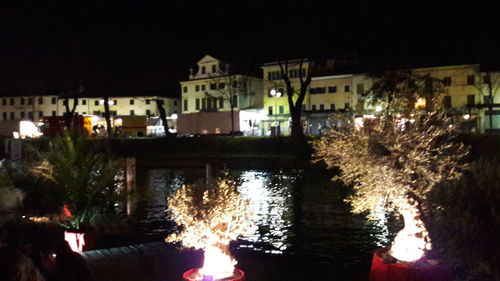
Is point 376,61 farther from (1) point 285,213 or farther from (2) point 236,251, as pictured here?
(2) point 236,251

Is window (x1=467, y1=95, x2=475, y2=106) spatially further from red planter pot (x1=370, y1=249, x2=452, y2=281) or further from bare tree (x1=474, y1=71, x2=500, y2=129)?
red planter pot (x1=370, y1=249, x2=452, y2=281)

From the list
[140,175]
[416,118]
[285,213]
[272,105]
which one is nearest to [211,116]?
[272,105]

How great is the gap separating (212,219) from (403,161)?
2708 millimetres

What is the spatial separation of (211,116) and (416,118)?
160ft

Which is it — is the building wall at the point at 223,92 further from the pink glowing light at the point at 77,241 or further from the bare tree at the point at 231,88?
the pink glowing light at the point at 77,241

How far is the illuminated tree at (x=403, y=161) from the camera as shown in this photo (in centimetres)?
655

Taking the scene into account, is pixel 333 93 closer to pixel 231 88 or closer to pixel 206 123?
pixel 231 88

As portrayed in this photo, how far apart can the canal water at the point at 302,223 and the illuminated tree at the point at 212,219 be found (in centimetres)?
61

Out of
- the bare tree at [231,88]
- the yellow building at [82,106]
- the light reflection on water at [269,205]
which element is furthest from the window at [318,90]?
the light reflection on water at [269,205]

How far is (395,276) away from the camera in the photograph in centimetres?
642

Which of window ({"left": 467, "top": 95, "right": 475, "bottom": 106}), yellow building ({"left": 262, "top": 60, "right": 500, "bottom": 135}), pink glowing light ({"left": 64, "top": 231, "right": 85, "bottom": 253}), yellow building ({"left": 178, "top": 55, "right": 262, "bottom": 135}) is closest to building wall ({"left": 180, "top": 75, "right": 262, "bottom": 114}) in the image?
yellow building ({"left": 178, "top": 55, "right": 262, "bottom": 135})

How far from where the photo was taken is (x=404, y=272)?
6293mm

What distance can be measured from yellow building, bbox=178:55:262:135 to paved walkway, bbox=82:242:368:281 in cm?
4338

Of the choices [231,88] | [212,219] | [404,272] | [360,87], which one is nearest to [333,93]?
[360,87]
